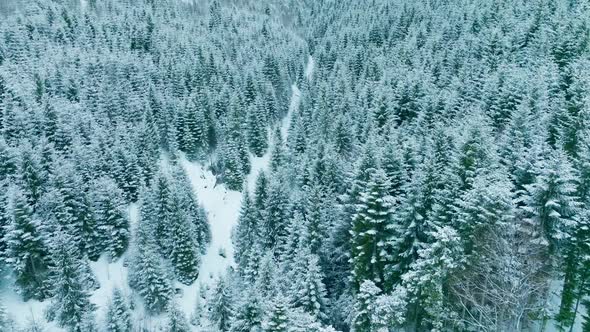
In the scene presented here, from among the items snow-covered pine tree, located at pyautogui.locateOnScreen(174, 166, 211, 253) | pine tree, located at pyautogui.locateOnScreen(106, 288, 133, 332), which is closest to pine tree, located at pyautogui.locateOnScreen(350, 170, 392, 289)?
pine tree, located at pyautogui.locateOnScreen(106, 288, 133, 332)

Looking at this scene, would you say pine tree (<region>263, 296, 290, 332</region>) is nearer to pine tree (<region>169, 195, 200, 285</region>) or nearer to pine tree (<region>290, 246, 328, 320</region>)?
pine tree (<region>290, 246, 328, 320</region>)

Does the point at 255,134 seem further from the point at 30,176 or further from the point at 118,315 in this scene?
the point at 118,315

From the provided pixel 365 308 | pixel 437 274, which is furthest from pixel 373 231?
pixel 437 274

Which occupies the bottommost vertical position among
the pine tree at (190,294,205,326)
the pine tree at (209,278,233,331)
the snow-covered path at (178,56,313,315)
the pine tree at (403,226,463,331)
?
the snow-covered path at (178,56,313,315)

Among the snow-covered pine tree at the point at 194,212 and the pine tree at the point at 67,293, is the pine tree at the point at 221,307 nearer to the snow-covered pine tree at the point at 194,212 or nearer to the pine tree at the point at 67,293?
the pine tree at the point at 67,293

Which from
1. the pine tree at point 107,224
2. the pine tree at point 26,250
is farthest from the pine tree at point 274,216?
the pine tree at point 26,250
